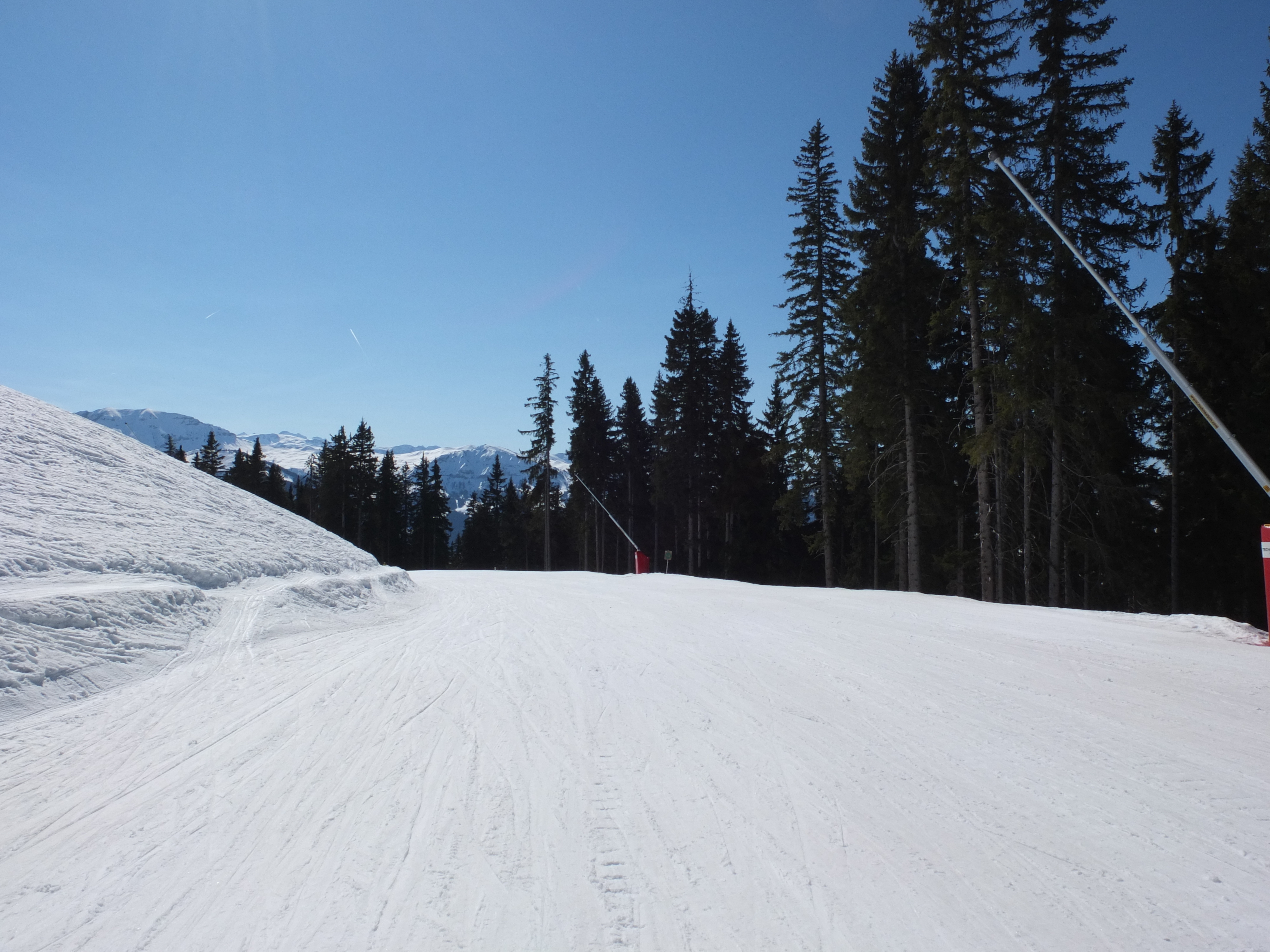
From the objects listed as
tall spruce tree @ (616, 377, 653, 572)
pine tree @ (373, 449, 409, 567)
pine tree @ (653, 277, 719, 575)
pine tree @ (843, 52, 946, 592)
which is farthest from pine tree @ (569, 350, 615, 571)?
pine tree @ (843, 52, 946, 592)

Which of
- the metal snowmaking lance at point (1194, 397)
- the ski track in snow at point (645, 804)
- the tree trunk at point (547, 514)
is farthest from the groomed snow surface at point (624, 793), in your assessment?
the tree trunk at point (547, 514)

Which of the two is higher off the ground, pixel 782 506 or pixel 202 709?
pixel 782 506

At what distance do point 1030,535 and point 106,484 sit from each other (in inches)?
881

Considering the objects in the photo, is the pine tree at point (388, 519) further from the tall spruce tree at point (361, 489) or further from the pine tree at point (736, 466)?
the pine tree at point (736, 466)

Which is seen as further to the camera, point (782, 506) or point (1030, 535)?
point (782, 506)

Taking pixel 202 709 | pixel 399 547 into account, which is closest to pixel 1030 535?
pixel 202 709

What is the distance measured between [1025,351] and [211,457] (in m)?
75.5

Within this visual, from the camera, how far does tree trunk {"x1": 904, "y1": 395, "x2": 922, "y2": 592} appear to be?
20.0 meters

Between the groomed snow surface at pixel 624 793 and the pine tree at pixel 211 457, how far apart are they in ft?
227

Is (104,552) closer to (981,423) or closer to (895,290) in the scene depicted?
(981,423)

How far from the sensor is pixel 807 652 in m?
7.12

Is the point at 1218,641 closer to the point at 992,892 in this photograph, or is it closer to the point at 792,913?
the point at 992,892

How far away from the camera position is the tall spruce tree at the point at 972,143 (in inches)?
669

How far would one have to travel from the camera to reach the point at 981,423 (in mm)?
17359
